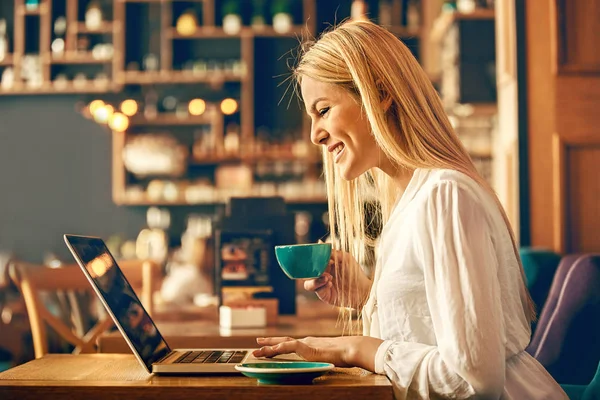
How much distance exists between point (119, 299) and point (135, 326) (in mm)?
56

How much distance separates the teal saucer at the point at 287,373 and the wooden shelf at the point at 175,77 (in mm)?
6352

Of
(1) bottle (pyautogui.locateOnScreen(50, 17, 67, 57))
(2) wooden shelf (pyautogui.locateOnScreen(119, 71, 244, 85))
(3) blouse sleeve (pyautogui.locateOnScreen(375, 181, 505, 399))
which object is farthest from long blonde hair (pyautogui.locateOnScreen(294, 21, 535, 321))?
(1) bottle (pyautogui.locateOnScreen(50, 17, 67, 57))

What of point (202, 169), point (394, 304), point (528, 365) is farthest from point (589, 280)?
point (202, 169)

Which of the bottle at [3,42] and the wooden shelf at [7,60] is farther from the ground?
the bottle at [3,42]

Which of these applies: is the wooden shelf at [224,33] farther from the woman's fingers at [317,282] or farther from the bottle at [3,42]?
the woman's fingers at [317,282]

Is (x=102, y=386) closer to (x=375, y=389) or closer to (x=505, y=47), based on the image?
(x=375, y=389)

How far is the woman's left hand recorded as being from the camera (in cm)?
134

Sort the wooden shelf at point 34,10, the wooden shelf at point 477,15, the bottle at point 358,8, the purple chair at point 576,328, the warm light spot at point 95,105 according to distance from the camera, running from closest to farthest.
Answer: the purple chair at point 576,328 < the wooden shelf at point 477,15 < the warm light spot at point 95,105 < the bottle at point 358,8 < the wooden shelf at point 34,10

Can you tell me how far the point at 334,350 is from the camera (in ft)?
4.50

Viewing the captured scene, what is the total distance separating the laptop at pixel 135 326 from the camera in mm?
1366

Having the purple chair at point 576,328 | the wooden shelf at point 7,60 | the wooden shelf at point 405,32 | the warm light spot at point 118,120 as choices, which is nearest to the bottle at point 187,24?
the wooden shelf at point 7,60

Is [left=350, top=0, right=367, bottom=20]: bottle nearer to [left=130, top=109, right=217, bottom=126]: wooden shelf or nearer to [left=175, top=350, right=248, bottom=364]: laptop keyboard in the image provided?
[left=130, top=109, right=217, bottom=126]: wooden shelf

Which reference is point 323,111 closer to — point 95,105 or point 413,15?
point 95,105

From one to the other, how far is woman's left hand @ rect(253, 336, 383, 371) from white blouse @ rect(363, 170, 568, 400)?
0.03m
